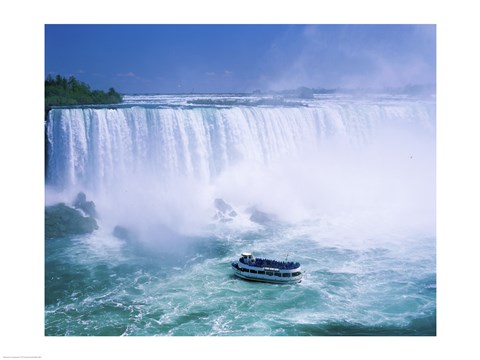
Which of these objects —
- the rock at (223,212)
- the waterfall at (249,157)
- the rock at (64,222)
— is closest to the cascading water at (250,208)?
the waterfall at (249,157)

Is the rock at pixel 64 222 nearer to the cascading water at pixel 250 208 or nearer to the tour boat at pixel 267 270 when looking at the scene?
the cascading water at pixel 250 208

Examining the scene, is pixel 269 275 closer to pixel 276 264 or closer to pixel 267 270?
pixel 267 270

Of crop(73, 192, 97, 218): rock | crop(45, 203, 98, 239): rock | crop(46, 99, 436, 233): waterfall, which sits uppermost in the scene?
crop(46, 99, 436, 233): waterfall

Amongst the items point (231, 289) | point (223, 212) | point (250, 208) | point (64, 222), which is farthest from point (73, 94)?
point (231, 289)

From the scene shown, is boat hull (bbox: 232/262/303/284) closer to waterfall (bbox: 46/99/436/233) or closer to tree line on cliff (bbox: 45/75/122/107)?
waterfall (bbox: 46/99/436/233)

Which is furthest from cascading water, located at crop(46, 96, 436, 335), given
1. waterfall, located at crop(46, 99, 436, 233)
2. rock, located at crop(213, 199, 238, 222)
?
rock, located at crop(213, 199, 238, 222)

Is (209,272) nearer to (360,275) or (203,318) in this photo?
(203,318)
